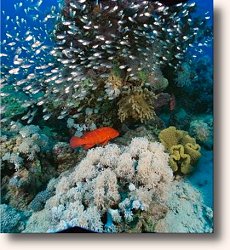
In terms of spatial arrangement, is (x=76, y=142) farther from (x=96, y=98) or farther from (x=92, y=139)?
(x=96, y=98)

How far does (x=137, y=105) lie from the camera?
2172 mm

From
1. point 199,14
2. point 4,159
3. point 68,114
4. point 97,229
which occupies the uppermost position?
point 199,14

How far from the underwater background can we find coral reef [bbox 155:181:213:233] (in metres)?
0.01

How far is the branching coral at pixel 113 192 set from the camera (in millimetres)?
2086

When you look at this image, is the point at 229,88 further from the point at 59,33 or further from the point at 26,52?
the point at 26,52

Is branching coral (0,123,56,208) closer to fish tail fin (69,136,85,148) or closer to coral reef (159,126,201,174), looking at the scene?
fish tail fin (69,136,85,148)

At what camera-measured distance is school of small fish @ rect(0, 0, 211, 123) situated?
2.17 metres

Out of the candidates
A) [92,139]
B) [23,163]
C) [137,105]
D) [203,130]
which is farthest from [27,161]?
[203,130]

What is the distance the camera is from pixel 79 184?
214 cm

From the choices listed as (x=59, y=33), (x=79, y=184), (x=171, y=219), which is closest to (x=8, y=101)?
(x=59, y=33)

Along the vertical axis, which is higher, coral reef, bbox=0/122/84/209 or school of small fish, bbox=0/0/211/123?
school of small fish, bbox=0/0/211/123

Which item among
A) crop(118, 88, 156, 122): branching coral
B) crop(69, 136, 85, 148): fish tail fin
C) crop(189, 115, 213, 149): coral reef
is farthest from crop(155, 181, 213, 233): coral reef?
crop(69, 136, 85, 148): fish tail fin

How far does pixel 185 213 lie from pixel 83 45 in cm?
121

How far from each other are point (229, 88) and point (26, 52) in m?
1.29
